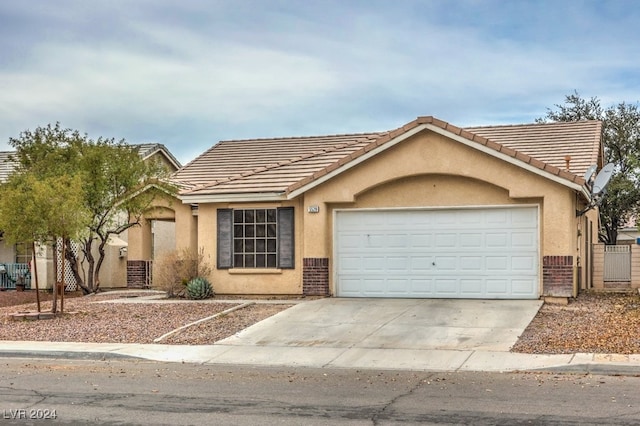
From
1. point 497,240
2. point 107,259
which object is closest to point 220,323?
point 497,240

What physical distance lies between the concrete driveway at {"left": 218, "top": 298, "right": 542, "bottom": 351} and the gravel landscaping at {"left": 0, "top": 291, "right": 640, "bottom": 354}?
0.45 meters

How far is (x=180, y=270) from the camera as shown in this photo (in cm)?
2305

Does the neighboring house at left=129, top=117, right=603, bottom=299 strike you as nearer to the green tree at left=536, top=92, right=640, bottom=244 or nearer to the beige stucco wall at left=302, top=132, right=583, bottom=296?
the beige stucco wall at left=302, top=132, right=583, bottom=296

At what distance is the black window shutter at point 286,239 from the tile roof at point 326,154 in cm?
69

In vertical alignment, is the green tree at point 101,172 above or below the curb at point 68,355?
above

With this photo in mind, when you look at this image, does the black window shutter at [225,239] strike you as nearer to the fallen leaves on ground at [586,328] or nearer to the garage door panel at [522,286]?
the garage door panel at [522,286]

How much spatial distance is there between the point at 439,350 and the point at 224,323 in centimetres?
518

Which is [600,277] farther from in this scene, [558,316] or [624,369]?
[624,369]

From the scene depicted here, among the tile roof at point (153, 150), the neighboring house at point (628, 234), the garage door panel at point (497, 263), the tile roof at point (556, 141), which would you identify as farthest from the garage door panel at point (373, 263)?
the neighboring house at point (628, 234)

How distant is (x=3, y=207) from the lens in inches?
771

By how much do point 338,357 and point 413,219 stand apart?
7.53m

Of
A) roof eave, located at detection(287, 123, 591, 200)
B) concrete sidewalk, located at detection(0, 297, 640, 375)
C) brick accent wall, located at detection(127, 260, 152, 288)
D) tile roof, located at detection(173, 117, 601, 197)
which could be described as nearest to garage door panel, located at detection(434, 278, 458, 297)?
concrete sidewalk, located at detection(0, 297, 640, 375)

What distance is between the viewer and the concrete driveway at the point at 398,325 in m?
15.8

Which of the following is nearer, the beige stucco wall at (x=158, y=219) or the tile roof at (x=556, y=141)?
the tile roof at (x=556, y=141)
